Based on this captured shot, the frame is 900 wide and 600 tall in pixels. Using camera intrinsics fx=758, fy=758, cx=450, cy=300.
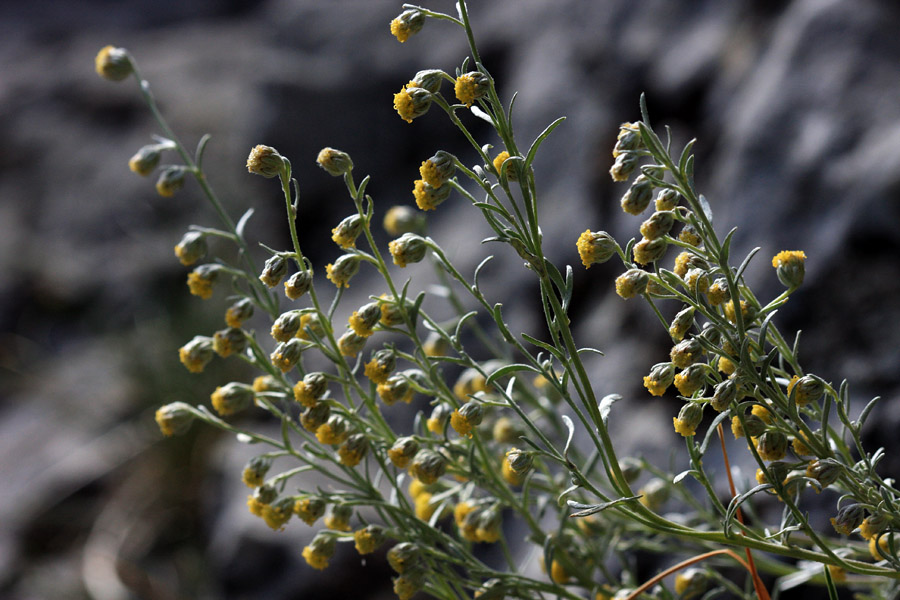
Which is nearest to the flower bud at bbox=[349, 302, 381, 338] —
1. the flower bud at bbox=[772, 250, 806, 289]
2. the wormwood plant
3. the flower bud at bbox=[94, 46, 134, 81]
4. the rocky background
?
the wormwood plant

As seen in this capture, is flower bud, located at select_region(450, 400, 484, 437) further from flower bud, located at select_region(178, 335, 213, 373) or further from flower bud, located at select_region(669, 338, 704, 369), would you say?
flower bud, located at select_region(178, 335, 213, 373)

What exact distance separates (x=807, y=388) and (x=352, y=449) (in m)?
0.37

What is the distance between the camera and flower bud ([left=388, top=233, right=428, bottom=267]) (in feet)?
1.94

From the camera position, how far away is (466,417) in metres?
0.61

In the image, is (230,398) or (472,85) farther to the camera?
(230,398)

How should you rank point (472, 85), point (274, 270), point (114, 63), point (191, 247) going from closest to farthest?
point (472, 85), point (274, 270), point (191, 247), point (114, 63)

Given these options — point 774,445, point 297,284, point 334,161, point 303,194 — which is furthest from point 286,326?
point 303,194

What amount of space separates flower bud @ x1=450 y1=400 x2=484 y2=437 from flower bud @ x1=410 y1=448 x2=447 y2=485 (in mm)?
58

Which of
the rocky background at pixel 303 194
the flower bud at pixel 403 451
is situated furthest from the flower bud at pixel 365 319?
the rocky background at pixel 303 194

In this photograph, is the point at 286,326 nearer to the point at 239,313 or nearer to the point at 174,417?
the point at 239,313

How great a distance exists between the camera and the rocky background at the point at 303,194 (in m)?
1.09

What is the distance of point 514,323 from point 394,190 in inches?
30.5

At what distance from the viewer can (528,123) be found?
1.72 m

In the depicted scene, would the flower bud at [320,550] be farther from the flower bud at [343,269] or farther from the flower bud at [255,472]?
the flower bud at [343,269]
